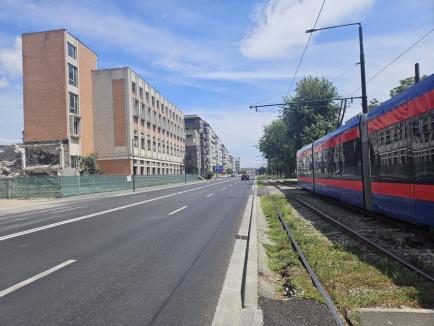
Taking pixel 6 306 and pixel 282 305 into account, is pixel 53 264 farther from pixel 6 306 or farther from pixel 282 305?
pixel 282 305

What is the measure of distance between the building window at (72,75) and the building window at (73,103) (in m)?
1.58

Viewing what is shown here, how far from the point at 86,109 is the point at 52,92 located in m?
7.30

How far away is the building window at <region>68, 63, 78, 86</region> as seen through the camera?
5317 centimetres

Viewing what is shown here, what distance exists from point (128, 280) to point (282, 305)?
98.3 inches

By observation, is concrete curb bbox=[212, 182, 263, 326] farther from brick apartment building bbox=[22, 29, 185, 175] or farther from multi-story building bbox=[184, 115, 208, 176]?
multi-story building bbox=[184, 115, 208, 176]

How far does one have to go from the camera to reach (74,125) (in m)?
54.2

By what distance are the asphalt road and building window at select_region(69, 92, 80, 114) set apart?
44.4 m

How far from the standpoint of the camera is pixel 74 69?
54.7 metres

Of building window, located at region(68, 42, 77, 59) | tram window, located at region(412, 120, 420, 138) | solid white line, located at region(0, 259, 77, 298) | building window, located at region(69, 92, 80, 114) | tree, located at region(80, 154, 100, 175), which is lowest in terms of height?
solid white line, located at region(0, 259, 77, 298)

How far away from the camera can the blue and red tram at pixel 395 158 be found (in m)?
7.86

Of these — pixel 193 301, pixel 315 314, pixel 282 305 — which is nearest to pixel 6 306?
pixel 193 301

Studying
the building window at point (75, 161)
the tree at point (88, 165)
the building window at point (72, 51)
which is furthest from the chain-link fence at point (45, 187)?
the building window at point (72, 51)

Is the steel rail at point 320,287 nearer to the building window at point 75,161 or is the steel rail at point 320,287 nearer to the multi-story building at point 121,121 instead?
the building window at point 75,161

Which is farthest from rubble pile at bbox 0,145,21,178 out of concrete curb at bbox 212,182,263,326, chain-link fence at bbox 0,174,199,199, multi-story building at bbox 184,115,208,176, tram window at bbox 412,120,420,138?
multi-story building at bbox 184,115,208,176
